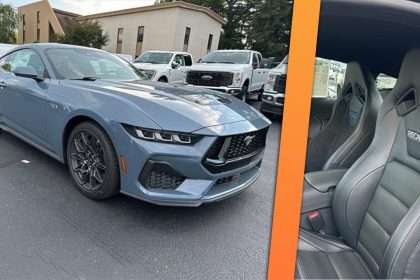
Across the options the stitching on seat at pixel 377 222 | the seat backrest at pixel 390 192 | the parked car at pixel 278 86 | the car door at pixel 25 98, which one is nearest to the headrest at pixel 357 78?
the seat backrest at pixel 390 192

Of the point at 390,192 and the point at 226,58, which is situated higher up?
the point at 226,58

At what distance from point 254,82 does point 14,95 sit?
589 cm

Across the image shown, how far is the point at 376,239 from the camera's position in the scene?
134 centimetres

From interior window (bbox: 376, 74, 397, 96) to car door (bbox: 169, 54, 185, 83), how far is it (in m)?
8.18

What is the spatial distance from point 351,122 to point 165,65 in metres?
8.46

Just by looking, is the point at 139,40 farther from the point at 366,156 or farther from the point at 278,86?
the point at 366,156

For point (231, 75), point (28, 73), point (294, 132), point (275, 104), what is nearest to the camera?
point (294, 132)

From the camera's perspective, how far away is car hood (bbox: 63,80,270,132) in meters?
2.25

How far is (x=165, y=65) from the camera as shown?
9477mm

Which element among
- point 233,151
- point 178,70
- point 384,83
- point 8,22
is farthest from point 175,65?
point 8,22

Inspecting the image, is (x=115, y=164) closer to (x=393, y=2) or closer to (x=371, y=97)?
(x=371, y=97)

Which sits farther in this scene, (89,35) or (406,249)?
(89,35)

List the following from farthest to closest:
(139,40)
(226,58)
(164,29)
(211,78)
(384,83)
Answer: (139,40) → (164,29) → (226,58) → (211,78) → (384,83)

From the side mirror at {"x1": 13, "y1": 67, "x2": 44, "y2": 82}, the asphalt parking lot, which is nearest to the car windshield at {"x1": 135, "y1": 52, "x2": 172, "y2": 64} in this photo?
the side mirror at {"x1": 13, "y1": 67, "x2": 44, "y2": 82}
